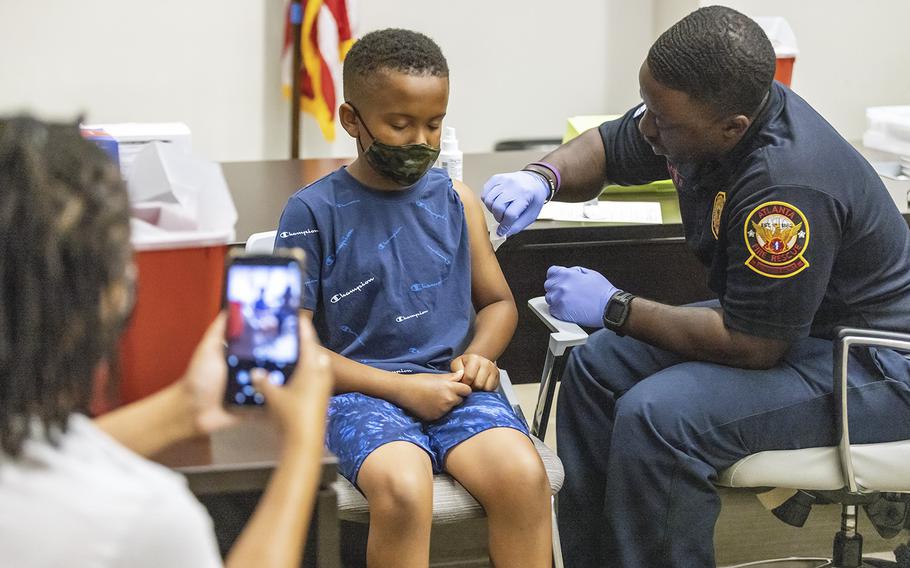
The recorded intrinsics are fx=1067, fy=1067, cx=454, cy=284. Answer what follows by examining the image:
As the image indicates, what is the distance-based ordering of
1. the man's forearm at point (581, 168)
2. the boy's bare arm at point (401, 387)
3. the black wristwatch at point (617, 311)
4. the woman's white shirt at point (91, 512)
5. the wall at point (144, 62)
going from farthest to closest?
the wall at point (144, 62) → the man's forearm at point (581, 168) → the black wristwatch at point (617, 311) → the boy's bare arm at point (401, 387) → the woman's white shirt at point (91, 512)

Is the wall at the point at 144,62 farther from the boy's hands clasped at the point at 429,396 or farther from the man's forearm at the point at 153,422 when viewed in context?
the man's forearm at the point at 153,422

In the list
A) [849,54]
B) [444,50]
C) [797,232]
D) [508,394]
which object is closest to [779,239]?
[797,232]

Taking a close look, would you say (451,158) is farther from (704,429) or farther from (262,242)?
(704,429)

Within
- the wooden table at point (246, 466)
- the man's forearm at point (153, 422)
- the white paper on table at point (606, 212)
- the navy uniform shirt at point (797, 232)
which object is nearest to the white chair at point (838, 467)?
the navy uniform shirt at point (797, 232)

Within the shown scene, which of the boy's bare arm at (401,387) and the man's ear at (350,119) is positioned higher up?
the man's ear at (350,119)

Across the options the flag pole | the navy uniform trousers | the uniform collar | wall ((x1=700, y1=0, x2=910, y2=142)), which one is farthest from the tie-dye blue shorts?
wall ((x1=700, y1=0, x2=910, y2=142))

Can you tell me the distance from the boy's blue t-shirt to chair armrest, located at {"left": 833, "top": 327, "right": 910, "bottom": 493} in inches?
24.3

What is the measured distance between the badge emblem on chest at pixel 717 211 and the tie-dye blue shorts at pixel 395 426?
0.49 m

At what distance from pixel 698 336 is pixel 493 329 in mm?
356

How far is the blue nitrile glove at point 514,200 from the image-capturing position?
2.09 metres

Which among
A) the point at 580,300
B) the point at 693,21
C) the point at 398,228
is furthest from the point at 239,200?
the point at 693,21

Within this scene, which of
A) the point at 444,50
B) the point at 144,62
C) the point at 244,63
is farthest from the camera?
the point at 444,50

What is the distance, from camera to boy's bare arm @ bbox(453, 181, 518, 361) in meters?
1.87

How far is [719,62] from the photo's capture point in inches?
69.7
